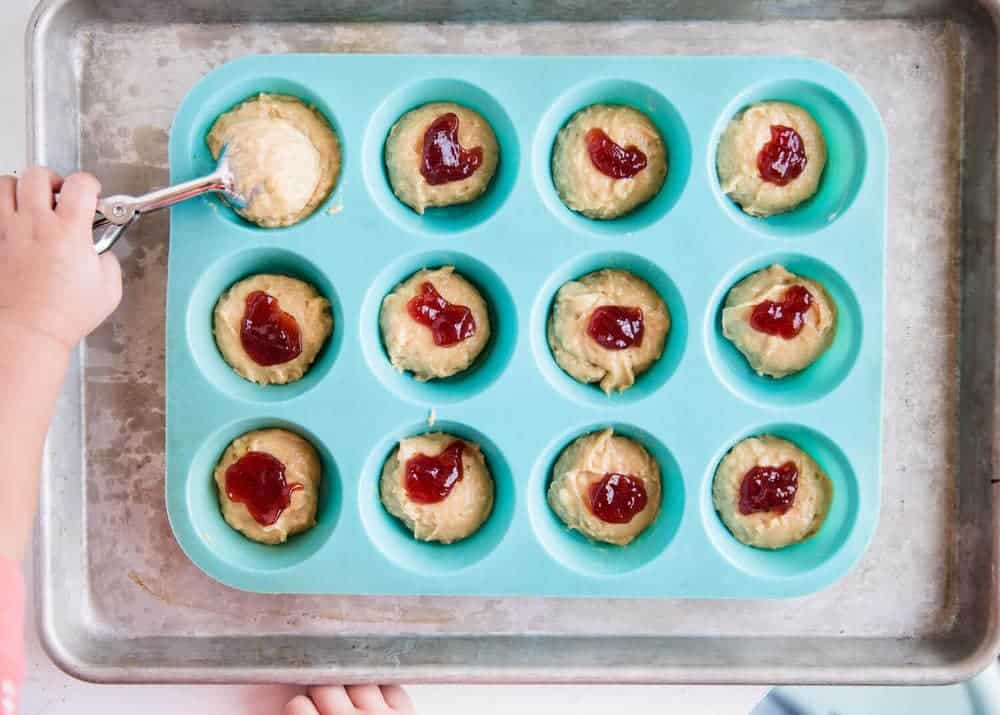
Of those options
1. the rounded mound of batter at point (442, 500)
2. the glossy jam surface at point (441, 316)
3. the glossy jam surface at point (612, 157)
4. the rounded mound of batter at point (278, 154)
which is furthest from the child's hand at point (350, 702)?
the glossy jam surface at point (612, 157)

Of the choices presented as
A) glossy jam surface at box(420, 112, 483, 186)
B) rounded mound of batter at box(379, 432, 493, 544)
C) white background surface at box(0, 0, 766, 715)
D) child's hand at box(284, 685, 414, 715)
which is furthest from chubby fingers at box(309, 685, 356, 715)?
glossy jam surface at box(420, 112, 483, 186)

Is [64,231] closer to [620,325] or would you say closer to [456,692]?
[620,325]

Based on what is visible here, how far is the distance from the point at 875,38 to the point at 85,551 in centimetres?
231

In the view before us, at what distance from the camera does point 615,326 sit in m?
2.12

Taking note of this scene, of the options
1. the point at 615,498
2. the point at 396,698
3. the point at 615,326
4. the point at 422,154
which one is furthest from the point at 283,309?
the point at 396,698

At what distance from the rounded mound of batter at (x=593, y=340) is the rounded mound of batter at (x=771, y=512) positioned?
30cm

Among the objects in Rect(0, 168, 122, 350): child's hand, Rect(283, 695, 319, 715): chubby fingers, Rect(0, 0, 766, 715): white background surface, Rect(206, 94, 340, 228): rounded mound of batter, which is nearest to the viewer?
Rect(0, 168, 122, 350): child's hand

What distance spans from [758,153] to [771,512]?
814 mm

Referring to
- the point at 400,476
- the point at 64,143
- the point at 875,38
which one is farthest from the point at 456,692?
the point at 875,38

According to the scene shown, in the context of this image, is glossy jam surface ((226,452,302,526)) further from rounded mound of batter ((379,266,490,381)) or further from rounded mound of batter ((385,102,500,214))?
rounded mound of batter ((385,102,500,214))

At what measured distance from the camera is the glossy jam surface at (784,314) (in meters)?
2.11

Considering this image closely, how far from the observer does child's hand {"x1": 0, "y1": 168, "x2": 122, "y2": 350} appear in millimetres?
1917

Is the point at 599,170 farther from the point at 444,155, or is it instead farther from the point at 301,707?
the point at 301,707

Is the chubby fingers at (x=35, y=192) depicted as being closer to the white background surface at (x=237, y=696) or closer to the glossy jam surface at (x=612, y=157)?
the white background surface at (x=237, y=696)
